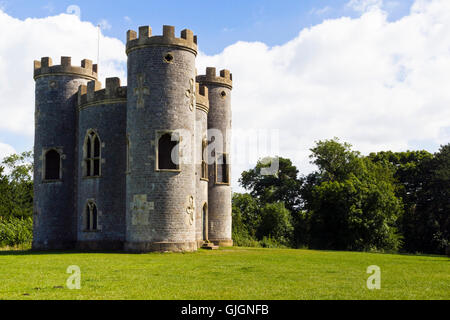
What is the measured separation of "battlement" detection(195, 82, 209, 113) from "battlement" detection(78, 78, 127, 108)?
→ 4868 mm

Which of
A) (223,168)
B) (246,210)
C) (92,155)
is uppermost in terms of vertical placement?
(92,155)

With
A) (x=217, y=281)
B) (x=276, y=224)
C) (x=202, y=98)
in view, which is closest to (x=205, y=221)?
(x=202, y=98)

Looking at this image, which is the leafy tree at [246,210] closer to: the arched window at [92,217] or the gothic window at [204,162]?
the gothic window at [204,162]

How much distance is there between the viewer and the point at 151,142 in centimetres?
2516

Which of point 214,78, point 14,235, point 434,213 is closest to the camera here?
point 14,235

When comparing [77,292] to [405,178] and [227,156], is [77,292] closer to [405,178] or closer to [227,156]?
[227,156]

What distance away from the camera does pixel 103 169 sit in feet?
90.7

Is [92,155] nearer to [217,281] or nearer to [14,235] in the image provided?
[14,235]

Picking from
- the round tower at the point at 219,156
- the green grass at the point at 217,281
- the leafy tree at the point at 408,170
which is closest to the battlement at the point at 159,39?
the round tower at the point at 219,156

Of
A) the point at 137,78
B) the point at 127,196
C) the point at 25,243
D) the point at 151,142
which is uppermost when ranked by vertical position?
the point at 137,78

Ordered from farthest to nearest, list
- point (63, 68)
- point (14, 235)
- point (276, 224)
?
point (276, 224) < point (14, 235) < point (63, 68)

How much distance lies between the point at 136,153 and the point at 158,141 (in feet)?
4.09
